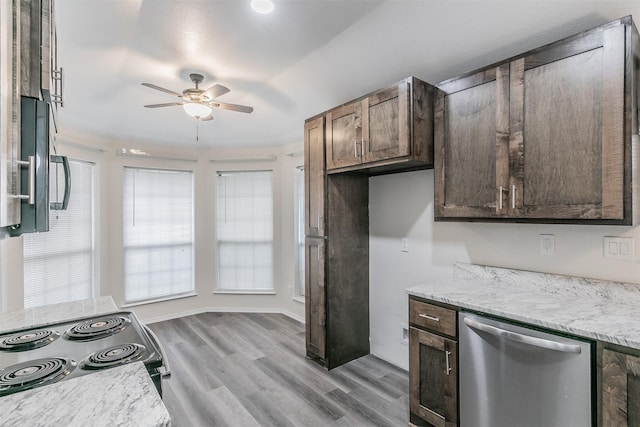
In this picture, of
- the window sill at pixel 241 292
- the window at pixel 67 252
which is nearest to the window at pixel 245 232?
the window sill at pixel 241 292

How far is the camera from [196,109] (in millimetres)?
2469

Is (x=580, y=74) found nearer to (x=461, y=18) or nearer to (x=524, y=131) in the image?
(x=524, y=131)

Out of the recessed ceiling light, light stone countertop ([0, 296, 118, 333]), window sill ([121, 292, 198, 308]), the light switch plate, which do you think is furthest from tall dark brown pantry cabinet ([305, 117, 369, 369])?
window sill ([121, 292, 198, 308])

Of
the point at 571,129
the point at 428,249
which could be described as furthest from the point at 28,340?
the point at 571,129

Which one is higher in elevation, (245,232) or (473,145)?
(473,145)

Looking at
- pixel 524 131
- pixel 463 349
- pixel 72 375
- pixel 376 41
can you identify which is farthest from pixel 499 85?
pixel 72 375

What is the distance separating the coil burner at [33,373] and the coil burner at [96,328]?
0.21 meters

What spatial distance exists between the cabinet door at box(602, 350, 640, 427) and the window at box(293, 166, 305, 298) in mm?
3364

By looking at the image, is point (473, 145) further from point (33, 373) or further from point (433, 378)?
point (33, 373)

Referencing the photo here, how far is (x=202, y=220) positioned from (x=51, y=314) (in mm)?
3027

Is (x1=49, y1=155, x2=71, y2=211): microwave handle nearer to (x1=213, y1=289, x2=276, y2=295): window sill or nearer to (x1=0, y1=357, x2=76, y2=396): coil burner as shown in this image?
(x1=0, y1=357, x2=76, y2=396): coil burner

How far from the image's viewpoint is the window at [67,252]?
3256 mm

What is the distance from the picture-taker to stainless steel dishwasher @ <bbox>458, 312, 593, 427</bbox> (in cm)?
136

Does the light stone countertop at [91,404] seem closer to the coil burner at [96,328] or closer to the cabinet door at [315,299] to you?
the coil burner at [96,328]
